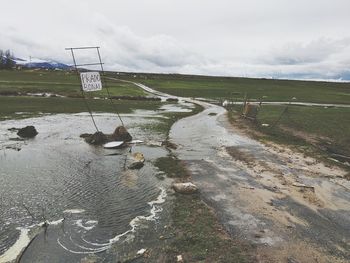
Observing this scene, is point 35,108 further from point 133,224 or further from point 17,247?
point 17,247

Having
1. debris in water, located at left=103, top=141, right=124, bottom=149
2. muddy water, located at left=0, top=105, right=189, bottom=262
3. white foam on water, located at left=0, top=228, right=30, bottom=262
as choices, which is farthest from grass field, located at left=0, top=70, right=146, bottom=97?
white foam on water, located at left=0, top=228, right=30, bottom=262

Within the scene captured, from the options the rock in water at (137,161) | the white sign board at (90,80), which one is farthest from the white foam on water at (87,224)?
the white sign board at (90,80)

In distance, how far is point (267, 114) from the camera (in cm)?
4988

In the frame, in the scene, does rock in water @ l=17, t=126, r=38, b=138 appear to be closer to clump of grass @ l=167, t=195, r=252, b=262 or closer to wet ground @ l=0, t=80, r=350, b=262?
wet ground @ l=0, t=80, r=350, b=262

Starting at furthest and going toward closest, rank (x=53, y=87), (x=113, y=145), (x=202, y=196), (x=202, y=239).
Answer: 1. (x=53, y=87)
2. (x=113, y=145)
3. (x=202, y=196)
4. (x=202, y=239)

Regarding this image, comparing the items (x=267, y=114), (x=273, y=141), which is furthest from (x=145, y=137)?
(x=267, y=114)

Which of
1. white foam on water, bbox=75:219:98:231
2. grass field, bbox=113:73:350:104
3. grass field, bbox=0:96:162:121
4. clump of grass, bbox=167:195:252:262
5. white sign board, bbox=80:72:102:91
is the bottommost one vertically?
grass field, bbox=113:73:350:104

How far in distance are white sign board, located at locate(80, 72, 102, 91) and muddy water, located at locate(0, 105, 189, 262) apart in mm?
4223

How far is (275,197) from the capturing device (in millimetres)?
16609

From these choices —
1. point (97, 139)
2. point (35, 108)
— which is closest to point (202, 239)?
point (97, 139)

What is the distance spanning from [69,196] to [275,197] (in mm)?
9071

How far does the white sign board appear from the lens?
87.0ft

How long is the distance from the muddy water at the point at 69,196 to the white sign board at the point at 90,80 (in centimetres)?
422

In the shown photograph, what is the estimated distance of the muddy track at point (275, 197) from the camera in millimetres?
11898
